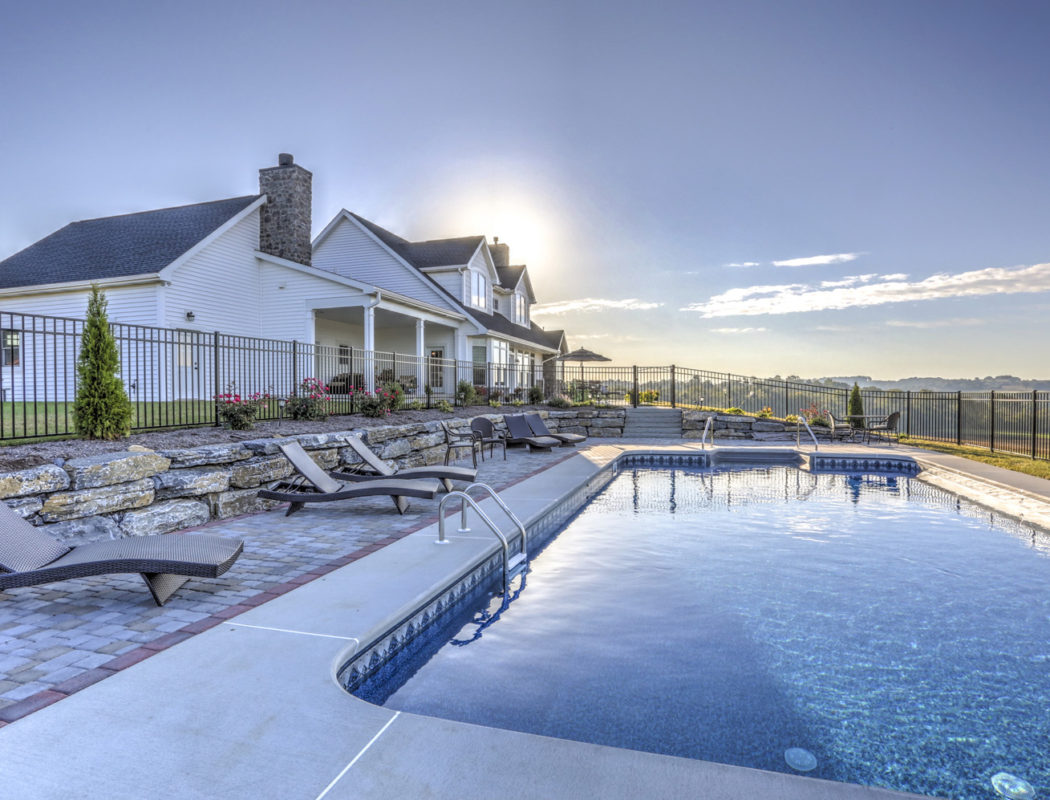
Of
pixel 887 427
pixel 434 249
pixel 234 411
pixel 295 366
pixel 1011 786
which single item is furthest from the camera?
pixel 434 249

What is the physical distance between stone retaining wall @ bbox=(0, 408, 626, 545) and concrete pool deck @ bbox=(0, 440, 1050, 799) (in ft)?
9.22

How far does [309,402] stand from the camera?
9.80 metres

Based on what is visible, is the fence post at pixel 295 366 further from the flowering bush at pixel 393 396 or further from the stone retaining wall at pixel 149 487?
the flowering bush at pixel 393 396

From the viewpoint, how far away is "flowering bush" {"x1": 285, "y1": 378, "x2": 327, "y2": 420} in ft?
32.0

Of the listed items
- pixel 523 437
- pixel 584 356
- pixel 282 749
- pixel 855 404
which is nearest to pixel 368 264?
pixel 584 356

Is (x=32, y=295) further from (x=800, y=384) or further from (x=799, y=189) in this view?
(x=800, y=384)

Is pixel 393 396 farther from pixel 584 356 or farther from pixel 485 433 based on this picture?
pixel 584 356

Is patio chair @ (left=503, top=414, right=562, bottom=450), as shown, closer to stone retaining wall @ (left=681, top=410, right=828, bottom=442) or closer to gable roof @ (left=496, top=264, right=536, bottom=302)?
stone retaining wall @ (left=681, top=410, right=828, bottom=442)

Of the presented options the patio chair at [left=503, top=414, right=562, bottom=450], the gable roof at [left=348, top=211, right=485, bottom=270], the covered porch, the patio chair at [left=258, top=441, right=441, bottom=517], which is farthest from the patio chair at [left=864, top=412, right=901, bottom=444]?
the gable roof at [left=348, top=211, right=485, bottom=270]

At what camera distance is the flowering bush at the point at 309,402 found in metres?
9.76

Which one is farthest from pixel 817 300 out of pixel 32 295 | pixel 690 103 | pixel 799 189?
pixel 32 295

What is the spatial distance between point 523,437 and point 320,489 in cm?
727

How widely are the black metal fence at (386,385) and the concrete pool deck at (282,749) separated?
469cm

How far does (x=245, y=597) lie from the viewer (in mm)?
3898
